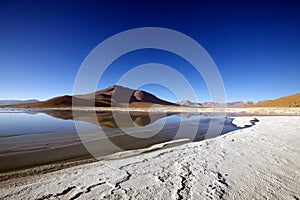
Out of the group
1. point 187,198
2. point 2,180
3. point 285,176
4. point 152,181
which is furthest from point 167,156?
point 2,180

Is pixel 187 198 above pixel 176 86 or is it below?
below

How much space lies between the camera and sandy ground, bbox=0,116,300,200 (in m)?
3.12

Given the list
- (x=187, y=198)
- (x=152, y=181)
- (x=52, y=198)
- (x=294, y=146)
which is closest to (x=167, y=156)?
(x=152, y=181)

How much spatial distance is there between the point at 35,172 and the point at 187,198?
4.19m

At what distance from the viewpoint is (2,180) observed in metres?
3.87

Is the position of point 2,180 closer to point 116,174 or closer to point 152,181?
point 116,174

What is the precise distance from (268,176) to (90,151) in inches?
240

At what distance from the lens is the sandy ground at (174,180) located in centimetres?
312

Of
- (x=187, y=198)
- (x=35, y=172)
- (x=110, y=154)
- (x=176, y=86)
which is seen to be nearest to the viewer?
(x=187, y=198)

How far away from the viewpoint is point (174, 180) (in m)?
3.71

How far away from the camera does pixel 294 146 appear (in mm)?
6422

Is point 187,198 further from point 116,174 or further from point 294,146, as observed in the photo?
point 294,146

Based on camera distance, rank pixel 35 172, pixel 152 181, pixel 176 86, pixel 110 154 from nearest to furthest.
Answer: pixel 152 181
pixel 35 172
pixel 110 154
pixel 176 86

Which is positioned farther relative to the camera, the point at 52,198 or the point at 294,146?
the point at 294,146
